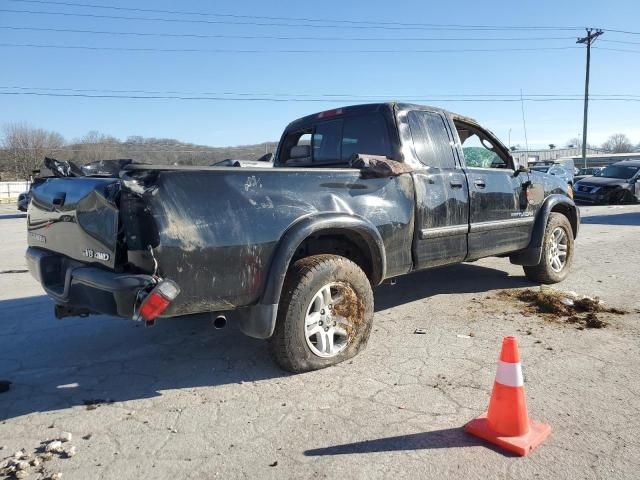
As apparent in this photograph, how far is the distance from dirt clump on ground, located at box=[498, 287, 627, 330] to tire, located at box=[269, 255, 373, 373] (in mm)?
2152

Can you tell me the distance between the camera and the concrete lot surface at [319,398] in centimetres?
258

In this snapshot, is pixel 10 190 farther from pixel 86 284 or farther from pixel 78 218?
pixel 86 284

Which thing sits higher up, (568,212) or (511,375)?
(568,212)

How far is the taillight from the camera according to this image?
2.86 m

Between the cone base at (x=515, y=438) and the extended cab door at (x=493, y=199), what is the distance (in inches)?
92.9

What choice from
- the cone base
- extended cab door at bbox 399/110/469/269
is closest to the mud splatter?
extended cab door at bbox 399/110/469/269

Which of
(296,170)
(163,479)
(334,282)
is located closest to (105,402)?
(163,479)

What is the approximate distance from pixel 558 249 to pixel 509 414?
4.28 meters

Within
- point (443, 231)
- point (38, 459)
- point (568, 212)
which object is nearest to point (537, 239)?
point (568, 212)

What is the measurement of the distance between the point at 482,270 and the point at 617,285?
168cm

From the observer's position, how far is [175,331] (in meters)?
4.77

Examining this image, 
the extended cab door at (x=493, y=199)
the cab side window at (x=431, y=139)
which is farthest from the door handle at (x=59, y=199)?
the extended cab door at (x=493, y=199)

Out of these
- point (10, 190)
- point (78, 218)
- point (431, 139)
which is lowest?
point (78, 218)

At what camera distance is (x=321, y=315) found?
372 centimetres
